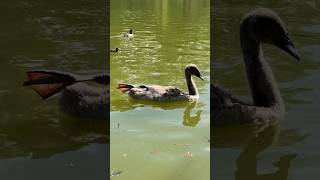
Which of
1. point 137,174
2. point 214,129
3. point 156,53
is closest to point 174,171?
point 137,174

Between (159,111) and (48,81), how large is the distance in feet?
5.46

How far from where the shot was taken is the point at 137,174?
6.32 meters

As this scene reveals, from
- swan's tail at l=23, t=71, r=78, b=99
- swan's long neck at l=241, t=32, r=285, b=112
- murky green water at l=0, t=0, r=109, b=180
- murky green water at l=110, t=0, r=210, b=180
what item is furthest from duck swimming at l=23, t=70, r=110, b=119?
swan's long neck at l=241, t=32, r=285, b=112

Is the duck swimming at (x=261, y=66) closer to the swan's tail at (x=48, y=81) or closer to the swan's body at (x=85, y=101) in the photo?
the swan's body at (x=85, y=101)

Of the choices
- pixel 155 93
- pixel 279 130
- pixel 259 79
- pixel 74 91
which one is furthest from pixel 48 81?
pixel 279 130

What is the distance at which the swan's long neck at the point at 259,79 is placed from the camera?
8391mm

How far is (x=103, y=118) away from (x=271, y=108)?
214 centimetres

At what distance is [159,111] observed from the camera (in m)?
8.82

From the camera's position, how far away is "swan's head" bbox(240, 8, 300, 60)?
8.49m

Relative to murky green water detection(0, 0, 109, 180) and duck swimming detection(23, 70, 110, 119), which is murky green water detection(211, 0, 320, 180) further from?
duck swimming detection(23, 70, 110, 119)

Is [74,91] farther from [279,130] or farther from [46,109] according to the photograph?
[279,130]

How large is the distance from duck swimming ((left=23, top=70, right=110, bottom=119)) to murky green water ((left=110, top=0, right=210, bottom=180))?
0.30m

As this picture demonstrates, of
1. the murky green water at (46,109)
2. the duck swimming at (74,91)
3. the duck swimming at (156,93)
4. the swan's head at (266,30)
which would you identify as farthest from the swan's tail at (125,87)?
the swan's head at (266,30)

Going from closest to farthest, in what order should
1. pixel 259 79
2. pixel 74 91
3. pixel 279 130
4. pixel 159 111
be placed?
pixel 279 130 → pixel 74 91 → pixel 259 79 → pixel 159 111
